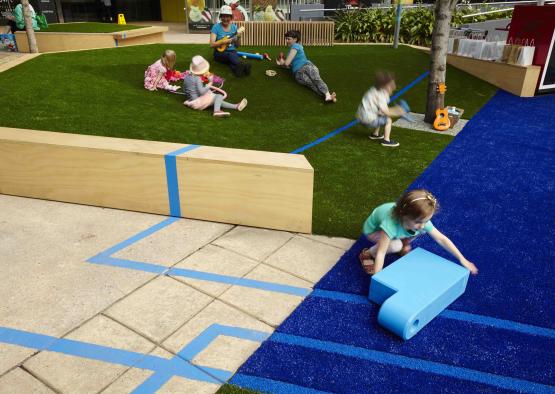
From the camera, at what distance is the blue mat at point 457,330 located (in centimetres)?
335

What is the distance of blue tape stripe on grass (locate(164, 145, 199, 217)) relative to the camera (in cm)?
541

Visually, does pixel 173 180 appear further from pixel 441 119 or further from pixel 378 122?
pixel 441 119

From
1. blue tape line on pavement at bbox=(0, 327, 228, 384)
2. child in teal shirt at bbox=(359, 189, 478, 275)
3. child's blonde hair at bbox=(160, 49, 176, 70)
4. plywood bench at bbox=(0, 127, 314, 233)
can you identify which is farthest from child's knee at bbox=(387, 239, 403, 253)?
child's blonde hair at bbox=(160, 49, 176, 70)

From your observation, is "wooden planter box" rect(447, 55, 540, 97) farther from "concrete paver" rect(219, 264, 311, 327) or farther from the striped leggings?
"concrete paver" rect(219, 264, 311, 327)

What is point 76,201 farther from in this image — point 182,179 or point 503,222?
point 503,222

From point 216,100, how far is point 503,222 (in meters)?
6.03

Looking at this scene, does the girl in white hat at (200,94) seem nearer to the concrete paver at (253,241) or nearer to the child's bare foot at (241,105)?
the child's bare foot at (241,105)

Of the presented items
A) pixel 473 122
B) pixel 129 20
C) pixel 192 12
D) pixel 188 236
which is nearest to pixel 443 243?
pixel 188 236

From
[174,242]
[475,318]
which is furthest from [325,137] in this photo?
[475,318]

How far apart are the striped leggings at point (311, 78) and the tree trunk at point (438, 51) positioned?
2515 millimetres

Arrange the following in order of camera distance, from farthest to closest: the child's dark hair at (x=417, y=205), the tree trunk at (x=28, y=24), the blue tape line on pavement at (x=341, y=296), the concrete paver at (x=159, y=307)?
the tree trunk at (x=28, y=24)
the blue tape line on pavement at (x=341, y=296)
the child's dark hair at (x=417, y=205)
the concrete paver at (x=159, y=307)

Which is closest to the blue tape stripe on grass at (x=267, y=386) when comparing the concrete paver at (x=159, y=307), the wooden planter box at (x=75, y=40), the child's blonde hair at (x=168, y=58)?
the concrete paver at (x=159, y=307)

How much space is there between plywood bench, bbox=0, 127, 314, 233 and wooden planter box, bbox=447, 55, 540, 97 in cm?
1024

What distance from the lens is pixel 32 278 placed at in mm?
4398
